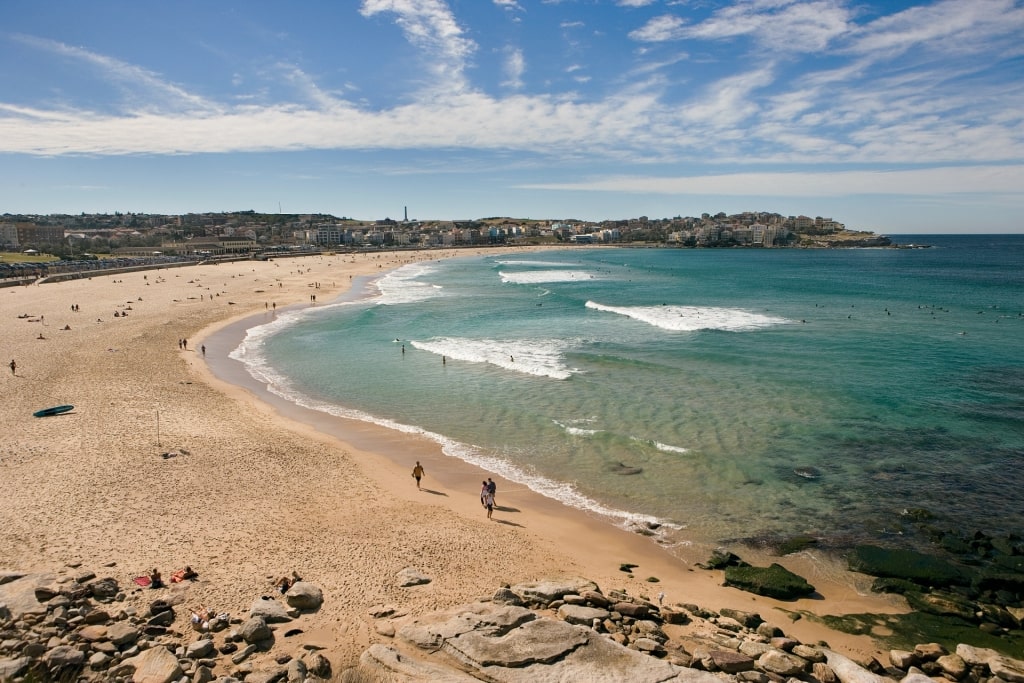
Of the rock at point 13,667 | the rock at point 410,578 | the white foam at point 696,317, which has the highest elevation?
the white foam at point 696,317

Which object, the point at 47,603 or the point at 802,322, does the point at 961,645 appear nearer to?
the point at 47,603

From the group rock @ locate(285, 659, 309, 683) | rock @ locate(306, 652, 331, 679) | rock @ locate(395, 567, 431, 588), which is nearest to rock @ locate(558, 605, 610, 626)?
rock @ locate(395, 567, 431, 588)

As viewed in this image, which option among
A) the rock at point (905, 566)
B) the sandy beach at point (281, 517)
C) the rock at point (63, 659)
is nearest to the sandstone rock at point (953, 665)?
the sandy beach at point (281, 517)

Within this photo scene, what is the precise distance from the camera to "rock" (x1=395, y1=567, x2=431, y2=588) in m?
11.6

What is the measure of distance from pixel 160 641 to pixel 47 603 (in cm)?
230

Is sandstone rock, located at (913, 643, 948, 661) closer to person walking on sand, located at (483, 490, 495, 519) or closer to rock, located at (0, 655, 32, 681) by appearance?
person walking on sand, located at (483, 490, 495, 519)

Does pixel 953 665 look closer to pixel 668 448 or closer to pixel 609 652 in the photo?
pixel 609 652

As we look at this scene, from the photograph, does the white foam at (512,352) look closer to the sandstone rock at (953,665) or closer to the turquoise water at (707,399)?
the turquoise water at (707,399)

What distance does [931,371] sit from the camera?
28.3 meters

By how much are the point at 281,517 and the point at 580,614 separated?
313 inches

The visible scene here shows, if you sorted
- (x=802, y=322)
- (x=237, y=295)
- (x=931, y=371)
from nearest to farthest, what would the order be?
(x=931, y=371) < (x=802, y=322) < (x=237, y=295)

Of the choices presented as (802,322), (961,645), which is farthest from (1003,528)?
(802,322)

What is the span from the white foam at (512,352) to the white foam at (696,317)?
9.97 meters

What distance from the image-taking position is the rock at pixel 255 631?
9336 millimetres
